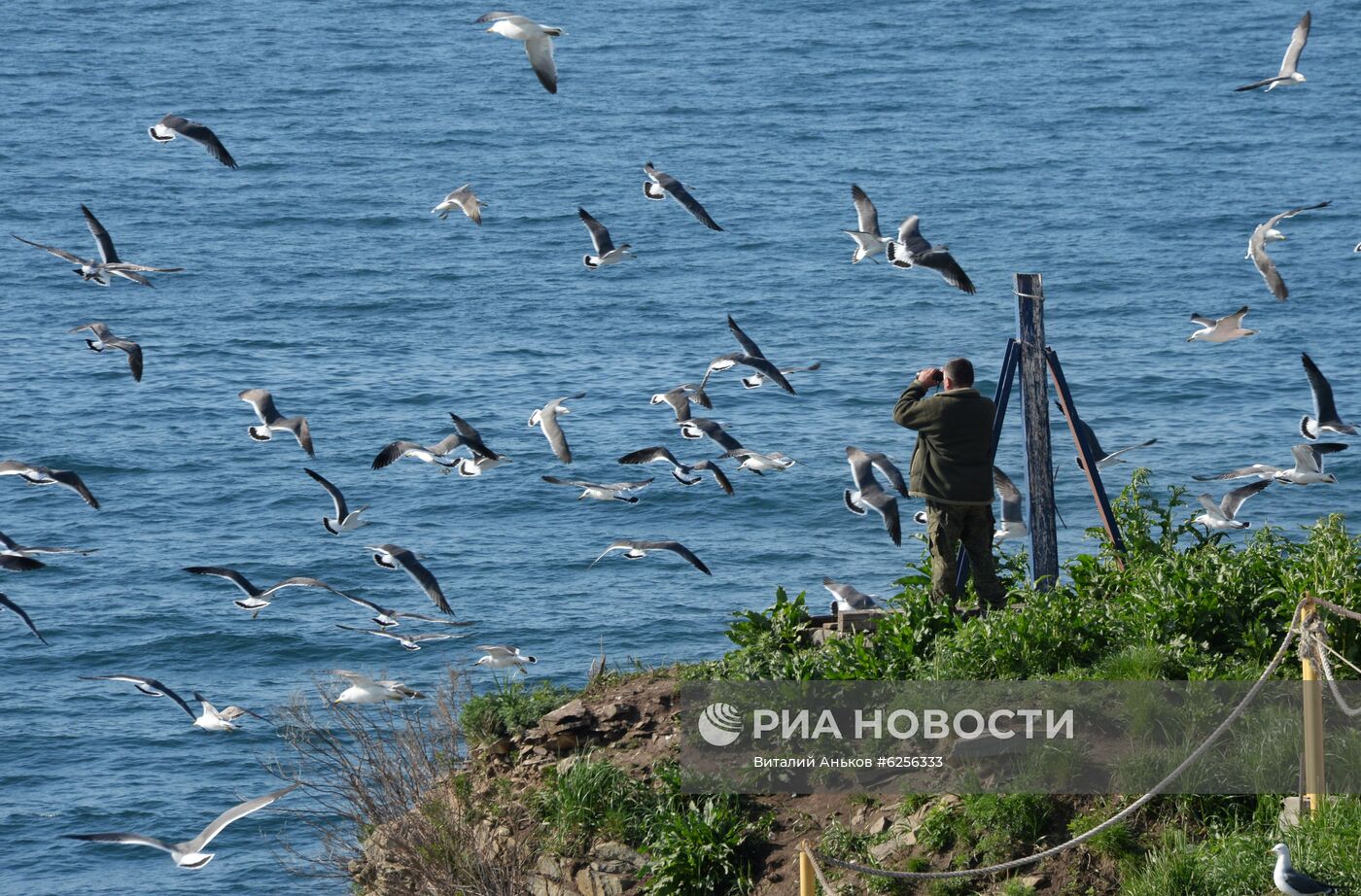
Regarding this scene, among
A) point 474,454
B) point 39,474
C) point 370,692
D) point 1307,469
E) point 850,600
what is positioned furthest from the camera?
point 474,454

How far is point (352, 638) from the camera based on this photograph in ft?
125

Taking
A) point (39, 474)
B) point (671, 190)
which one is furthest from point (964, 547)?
point (39, 474)

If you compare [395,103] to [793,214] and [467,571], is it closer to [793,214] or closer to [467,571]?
[793,214]

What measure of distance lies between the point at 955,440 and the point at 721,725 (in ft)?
7.85

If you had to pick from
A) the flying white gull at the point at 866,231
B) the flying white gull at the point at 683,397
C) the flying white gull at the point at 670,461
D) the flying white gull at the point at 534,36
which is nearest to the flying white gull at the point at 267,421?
the flying white gull at the point at 683,397

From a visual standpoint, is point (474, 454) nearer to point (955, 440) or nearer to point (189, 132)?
point (189, 132)

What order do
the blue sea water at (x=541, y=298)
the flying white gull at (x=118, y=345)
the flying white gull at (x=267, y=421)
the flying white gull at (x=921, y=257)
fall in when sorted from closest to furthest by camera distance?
the flying white gull at (x=921, y=257)
the flying white gull at (x=267, y=421)
the flying white gull at (x=118, y=345)
the blue sea water at (x=541, y=298)

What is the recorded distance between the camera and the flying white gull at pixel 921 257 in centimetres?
1634

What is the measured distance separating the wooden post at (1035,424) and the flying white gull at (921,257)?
296 centimetres

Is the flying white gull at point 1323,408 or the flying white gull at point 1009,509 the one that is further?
the flying white gull at point 1323,408

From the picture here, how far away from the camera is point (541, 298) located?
59.4 m

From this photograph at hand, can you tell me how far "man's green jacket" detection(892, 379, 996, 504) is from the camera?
39.2ft

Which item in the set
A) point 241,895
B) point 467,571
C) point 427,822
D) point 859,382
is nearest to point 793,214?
point 859,382
